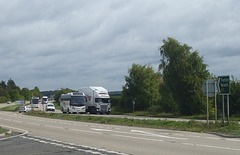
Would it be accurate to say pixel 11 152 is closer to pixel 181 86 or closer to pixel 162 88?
pixel 181 86

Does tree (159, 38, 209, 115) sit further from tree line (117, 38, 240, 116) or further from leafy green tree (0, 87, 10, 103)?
leafy green tree (0, 87, 10, 103)

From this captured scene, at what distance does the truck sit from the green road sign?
35643 mm

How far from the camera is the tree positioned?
4635 cm

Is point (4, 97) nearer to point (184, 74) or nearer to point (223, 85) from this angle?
point (184, 74)

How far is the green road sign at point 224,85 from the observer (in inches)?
822

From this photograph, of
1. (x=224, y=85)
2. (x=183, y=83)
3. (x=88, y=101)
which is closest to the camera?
(x=224, y=85)

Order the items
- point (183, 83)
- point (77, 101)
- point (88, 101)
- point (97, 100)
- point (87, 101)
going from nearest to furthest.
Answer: point (183, 83) → point (77, 101) → point (97, 100) → point (88, 101) → point (87, 101)

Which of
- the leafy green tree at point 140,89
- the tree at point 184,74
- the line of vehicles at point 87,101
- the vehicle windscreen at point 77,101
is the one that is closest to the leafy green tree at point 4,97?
the leafy green tree at point 140,89

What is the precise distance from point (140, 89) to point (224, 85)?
43.4 metres

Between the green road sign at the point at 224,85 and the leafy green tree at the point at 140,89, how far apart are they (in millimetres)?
41980

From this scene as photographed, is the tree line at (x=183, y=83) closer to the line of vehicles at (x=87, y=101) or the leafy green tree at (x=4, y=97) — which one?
the line of vehicles at (x=87, y=101)

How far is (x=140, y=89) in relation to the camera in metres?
64.3

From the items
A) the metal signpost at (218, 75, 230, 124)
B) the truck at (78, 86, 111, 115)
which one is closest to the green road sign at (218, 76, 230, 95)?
the metal signpost at (218, 75, 230, 124)

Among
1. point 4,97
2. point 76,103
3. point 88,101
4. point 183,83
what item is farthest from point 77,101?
point 4,97
